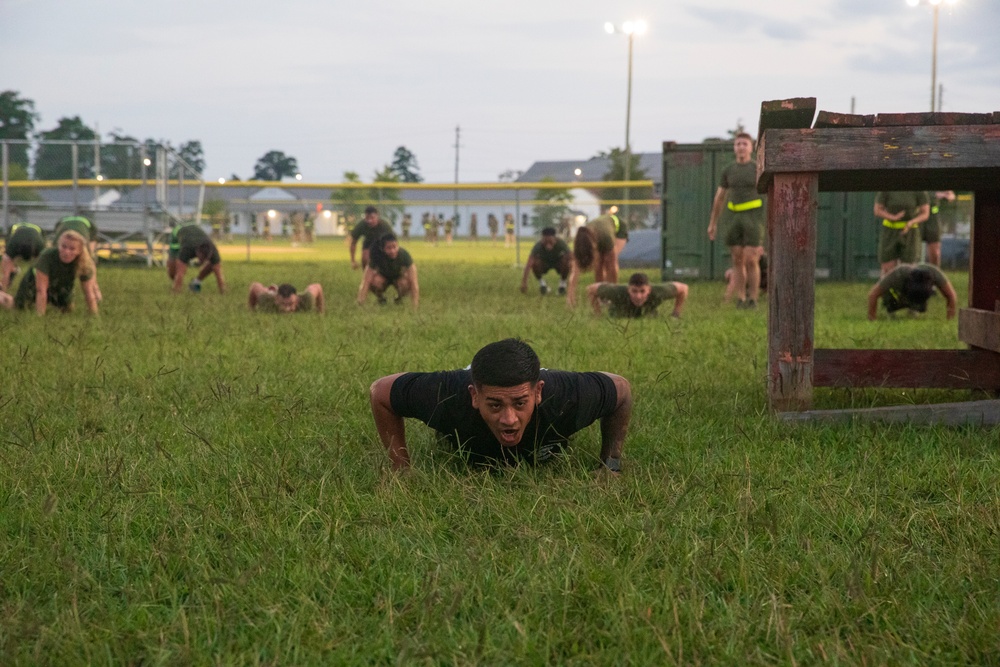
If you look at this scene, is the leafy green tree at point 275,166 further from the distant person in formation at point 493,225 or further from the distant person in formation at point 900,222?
the distant person in formation at point 900,222

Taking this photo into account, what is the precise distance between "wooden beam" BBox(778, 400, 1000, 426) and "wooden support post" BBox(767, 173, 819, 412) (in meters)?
0.14

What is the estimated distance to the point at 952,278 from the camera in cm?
2053

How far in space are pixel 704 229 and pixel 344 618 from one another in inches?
775

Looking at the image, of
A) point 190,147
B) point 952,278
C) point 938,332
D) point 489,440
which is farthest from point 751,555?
point 190,147

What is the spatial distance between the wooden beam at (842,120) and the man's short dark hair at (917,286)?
6628 millimetres

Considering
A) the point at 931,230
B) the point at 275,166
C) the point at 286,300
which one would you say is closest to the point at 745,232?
the point at 931,230

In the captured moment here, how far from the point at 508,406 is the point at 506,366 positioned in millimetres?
165

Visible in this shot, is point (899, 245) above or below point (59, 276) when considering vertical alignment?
above

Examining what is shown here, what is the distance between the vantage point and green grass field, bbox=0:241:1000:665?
2871 mm

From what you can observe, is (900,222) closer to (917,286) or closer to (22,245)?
(917,286)

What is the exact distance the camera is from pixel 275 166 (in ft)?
491

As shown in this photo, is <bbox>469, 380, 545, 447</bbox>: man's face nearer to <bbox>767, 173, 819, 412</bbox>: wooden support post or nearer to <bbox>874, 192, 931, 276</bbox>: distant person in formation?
<bbox>767, 173, 819, 412</bbox>: wooden support post

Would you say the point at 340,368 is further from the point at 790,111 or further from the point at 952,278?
the point at 952,278

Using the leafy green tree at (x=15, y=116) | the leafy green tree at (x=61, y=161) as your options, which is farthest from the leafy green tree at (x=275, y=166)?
the leafy green tree at (x=61, y=161)
